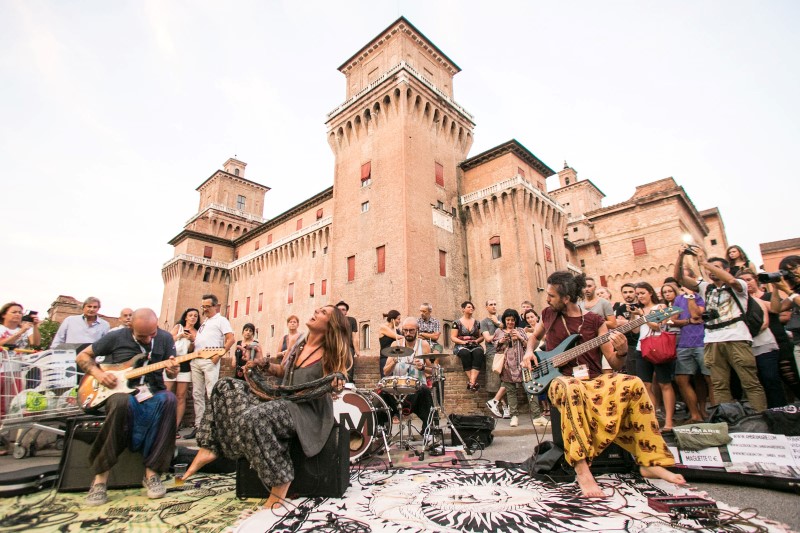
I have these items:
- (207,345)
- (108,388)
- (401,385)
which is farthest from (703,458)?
(207,345)

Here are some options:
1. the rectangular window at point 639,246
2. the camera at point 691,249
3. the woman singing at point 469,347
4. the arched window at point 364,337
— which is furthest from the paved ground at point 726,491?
the rectangular window at point 639,246

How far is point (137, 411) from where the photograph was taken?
3.85 m

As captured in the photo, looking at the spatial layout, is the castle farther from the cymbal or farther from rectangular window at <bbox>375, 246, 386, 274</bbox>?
the cymbal

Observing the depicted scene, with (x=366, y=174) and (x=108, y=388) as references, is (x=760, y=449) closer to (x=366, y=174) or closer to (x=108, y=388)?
(x=108, y=388)

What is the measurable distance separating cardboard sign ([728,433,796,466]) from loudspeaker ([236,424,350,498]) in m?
3.54

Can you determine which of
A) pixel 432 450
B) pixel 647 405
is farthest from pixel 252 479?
pixel 647 405

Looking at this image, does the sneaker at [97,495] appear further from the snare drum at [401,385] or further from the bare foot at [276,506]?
the snare drum at [401,385]

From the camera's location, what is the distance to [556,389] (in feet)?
12.4

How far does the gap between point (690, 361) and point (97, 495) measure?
23.5 ft

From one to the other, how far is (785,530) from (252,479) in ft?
12.3

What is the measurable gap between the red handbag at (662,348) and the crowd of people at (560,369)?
0.13 m

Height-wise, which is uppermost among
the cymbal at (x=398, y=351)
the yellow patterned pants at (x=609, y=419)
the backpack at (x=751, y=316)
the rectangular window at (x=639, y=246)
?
the rectangular window at (x=639, y=246)

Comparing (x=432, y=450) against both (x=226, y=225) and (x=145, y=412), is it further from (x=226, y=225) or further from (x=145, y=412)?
(x=226, y=225)

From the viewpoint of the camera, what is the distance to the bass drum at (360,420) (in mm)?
4891
